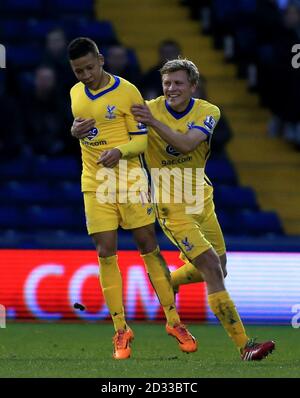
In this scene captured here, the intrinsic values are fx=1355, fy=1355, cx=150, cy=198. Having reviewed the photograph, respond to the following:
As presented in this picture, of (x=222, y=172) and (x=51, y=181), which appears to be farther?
(x=222, y=172)

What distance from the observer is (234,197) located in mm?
15188

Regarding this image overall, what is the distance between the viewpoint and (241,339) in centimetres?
949

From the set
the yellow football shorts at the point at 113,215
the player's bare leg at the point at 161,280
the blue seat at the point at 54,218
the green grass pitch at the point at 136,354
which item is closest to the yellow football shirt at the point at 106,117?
the yellow football shorts at the point at 113,215

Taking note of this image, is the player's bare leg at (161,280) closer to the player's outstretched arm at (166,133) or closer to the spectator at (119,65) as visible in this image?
the player's outstretched arm at (166,133)

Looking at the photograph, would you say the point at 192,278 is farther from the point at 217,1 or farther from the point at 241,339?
the point at 217,1

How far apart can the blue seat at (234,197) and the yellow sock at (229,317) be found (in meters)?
5.46

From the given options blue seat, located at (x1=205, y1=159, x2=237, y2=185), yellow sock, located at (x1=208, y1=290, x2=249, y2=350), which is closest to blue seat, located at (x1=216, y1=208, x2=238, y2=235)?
blue seat, located at (x1=205, y1=159, x2=237, y2=185)

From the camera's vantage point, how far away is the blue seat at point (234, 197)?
1505cm

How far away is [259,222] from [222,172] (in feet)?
2.56

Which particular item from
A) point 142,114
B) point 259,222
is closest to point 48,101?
point 259,222

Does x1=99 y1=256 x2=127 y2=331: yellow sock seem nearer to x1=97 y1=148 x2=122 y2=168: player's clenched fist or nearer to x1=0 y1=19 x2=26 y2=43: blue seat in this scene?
x1=97 y1=148 x2=122 y2=168: player's clenched fist

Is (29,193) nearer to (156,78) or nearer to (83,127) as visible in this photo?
(156,78)
